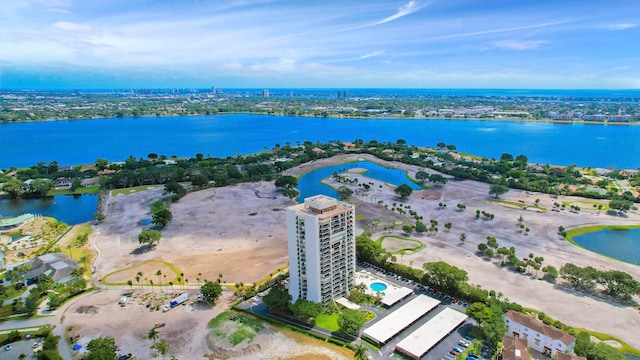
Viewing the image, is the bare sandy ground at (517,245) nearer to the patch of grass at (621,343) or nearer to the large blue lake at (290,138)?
the patch of grass at (621,343)

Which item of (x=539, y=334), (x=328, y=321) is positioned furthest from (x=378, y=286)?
(x=539, y=334)

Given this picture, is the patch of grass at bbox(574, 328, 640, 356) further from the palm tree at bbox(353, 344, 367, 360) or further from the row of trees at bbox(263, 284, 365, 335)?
the row of trees at bbox(263, 284, 365, 335)

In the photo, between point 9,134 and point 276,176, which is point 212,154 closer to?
point 276,176

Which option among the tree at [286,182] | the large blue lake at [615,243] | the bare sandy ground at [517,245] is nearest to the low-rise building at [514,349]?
Answer: the bare sandy ground at [517,245]

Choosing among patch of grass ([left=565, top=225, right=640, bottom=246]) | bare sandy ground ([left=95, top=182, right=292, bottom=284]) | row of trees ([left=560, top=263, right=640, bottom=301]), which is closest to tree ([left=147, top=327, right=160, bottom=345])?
bare sandy ground ([left=95, top=182, right=292, bottom=284])

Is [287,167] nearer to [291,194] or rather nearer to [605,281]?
[291,194]

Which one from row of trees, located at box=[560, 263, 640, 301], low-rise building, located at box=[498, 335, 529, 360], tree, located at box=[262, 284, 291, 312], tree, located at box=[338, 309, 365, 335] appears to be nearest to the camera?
low-rise building, located at box=[498, 335, 529, 360]
